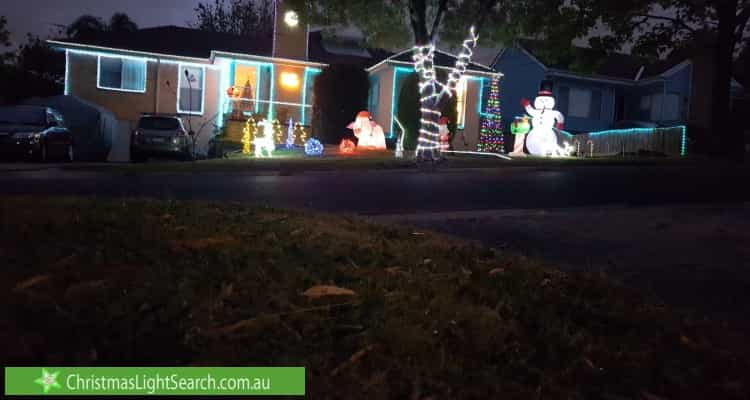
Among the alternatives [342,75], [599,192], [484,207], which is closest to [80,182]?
[484,207]

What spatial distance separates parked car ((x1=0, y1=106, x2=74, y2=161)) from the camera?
54.0 feet

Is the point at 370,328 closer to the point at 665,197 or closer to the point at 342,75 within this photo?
the point at 665,197

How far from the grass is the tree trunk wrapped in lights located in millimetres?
13605

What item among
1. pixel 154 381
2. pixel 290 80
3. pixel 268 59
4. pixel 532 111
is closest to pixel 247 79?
pixel 268 59

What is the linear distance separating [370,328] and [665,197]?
1048 centimetres

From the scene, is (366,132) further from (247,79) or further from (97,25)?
(97,25)

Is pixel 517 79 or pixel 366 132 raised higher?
pixel 517 79

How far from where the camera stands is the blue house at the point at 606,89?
3556cm

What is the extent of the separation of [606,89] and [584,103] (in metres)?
1.86

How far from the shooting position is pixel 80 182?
1229cm

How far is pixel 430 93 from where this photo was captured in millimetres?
19109

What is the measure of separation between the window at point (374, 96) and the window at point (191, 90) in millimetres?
7237

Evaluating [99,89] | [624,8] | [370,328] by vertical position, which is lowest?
[370,328]

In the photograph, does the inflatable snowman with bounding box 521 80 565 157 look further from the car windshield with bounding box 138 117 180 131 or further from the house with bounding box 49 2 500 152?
the car windshield with bounding box 138 117 180 131
